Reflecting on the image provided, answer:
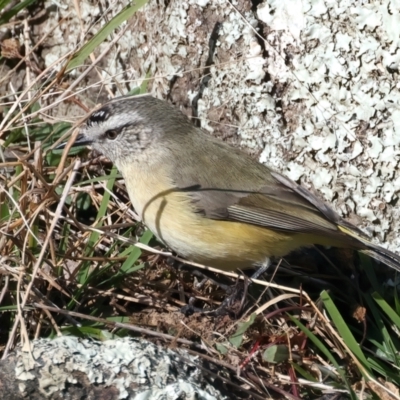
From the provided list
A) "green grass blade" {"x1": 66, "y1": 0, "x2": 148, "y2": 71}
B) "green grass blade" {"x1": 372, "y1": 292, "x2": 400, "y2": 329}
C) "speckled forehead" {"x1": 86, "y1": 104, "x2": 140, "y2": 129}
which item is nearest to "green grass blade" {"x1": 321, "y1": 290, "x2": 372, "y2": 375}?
"green grass blade" {"x1": 372, "y1": 292, "x2": 400, "y2": 329}

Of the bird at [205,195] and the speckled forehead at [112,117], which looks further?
the speckled forehead at [112,117]

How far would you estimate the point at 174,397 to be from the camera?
10.3ft

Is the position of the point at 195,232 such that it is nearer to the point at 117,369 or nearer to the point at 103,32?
the point at 117,369

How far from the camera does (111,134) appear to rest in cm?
431

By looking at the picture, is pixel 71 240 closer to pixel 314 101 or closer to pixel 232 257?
pixel 232 257

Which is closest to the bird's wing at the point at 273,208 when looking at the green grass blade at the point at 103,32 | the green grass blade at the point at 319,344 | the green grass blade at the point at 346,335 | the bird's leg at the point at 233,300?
the bird's leg at the point at 233,300

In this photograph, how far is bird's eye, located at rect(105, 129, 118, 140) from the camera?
429 centimetres

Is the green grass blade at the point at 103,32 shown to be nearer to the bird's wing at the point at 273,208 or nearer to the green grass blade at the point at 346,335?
the bird's wing at the point at 273,208

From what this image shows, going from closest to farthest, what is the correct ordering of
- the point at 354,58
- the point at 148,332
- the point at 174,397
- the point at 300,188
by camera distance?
1. the point at 174,397
2. the point at 148,332
3. the point at 354,58
4. the point at 300,188

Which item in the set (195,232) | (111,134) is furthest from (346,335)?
(111,134)

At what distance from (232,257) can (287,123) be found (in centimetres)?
85

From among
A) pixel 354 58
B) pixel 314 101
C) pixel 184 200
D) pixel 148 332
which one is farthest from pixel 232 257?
pixel 354 58

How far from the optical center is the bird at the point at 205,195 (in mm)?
3984

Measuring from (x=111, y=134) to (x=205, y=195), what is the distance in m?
0.67
